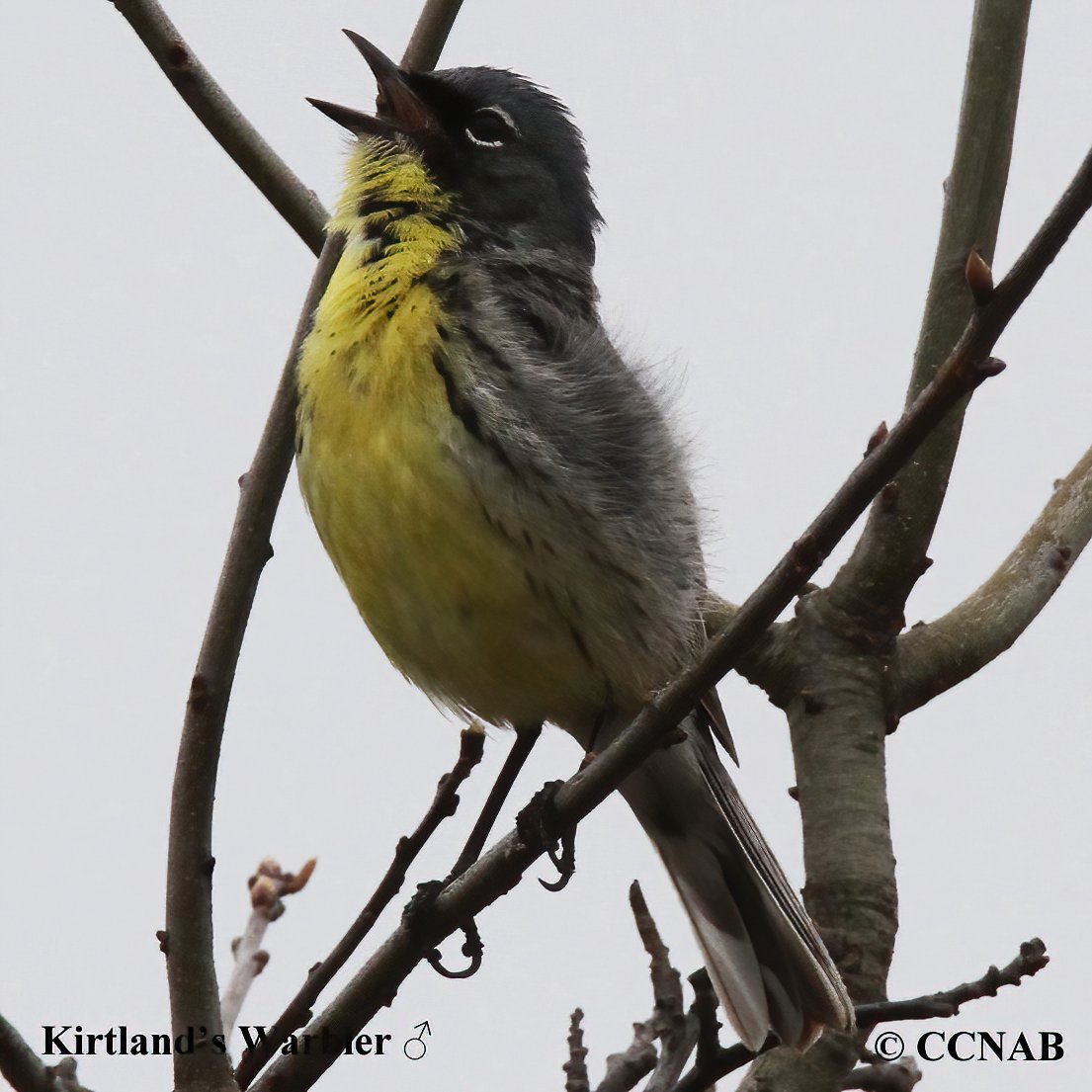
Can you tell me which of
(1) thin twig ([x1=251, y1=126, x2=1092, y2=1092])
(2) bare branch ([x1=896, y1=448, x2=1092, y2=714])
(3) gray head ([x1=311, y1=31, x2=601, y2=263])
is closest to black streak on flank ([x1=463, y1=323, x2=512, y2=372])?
(3) gray head ([x1=311, y1=31, x2=601, y2=263])

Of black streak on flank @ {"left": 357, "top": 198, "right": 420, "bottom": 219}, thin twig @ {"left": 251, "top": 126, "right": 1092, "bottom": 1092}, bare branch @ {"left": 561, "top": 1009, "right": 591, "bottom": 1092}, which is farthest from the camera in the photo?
black streak on flank @ {"left": 357, "top": 198, "right": 420, "bottom": 219}

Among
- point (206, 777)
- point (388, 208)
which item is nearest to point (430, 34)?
point (388, 208)

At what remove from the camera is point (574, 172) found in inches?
268

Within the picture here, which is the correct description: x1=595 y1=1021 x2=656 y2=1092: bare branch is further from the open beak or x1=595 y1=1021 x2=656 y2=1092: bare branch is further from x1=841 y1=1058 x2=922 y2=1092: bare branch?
the open beak

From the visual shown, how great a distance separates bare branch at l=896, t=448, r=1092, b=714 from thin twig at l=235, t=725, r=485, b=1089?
1.67m

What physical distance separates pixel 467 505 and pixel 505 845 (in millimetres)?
1224

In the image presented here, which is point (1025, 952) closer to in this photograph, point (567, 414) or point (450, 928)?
point (450, 928)

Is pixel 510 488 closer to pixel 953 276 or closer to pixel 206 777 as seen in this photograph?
pixel 206 777

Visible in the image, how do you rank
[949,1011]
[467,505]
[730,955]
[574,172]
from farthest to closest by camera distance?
[574,172] < [730,955] < [467,505] < [949,1011]

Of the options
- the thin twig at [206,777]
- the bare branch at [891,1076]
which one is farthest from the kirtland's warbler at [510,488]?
the thin twig at [206,777]

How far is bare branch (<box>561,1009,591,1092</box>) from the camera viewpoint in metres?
4.37

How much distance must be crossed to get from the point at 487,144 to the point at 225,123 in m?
1.11

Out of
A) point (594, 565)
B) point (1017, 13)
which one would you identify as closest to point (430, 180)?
point (594, 565)

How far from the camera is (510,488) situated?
532 cm
